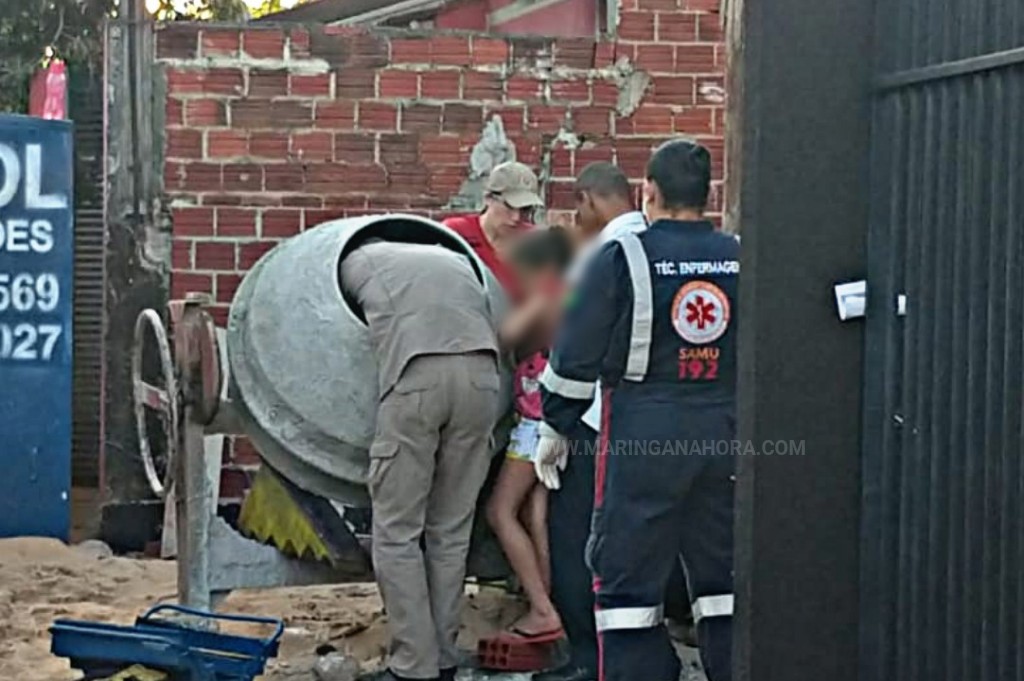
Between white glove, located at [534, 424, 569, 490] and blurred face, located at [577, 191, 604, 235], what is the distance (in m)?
0.82

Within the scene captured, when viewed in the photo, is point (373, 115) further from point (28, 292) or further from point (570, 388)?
point (570, 388)

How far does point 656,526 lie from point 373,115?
3006mm

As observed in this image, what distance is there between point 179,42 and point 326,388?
2.33m

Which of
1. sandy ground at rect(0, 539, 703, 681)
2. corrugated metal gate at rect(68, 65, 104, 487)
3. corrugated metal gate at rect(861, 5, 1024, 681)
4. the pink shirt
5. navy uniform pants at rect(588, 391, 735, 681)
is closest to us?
corrugated metal gate at rect(861, 5, 1024, 681)

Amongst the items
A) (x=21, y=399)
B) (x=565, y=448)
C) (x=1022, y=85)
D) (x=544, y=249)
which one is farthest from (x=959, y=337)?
(x=21, y=399)

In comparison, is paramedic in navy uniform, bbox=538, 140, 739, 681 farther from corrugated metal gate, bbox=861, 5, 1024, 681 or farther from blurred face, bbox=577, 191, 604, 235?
corrugated metal gate, bbox=861, 5, 1024, 681

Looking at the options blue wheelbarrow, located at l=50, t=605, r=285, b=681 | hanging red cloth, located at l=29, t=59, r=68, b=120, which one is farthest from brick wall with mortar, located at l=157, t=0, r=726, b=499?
hanging red cloth, located at l=29, t=59, r=68, b=120

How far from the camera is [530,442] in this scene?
5.79 m

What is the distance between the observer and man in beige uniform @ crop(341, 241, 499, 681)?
541cm

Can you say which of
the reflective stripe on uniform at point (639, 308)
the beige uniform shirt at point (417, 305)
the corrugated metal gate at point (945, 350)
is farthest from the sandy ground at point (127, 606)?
the corrugated metal gate at point (945, 350)

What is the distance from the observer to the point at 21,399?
8.05m

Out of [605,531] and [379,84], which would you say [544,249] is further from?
[379,84]

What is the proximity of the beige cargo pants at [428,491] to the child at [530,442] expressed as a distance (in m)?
0.23

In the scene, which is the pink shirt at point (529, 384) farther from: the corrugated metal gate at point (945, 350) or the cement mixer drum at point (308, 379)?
the corrugated metal gate at point (945, 350)
